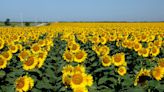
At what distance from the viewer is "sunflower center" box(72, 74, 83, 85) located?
13.0 ft

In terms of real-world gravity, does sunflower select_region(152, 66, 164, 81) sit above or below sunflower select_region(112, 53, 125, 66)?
above

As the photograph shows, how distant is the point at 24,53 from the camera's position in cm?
640

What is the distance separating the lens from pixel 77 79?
397 cm

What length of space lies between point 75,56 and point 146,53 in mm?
1781

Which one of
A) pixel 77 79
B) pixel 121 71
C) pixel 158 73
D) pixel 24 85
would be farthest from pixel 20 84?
pixel 121 71

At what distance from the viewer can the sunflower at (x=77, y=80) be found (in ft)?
12.9

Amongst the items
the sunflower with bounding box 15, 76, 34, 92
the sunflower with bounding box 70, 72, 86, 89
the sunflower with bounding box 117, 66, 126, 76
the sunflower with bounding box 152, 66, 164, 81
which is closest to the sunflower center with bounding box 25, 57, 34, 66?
the sunflower with bounding box 15, 76, 34, 92

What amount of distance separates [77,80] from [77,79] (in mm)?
16

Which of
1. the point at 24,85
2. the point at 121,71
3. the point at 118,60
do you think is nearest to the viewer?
the point at 24,85

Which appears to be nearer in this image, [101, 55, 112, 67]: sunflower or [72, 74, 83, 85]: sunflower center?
[72, 74, 83, 85]: sunflower center

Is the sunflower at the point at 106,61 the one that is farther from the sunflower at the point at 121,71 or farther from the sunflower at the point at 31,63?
the sunflower at the point at 31,63

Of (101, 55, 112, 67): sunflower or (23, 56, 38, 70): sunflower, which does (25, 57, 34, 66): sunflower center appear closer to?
(23, 56, 38, 70): sunflower

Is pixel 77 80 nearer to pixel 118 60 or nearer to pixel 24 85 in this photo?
pixel 24 85

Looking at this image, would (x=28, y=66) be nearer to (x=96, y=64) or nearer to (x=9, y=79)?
(x=9, y=79)
